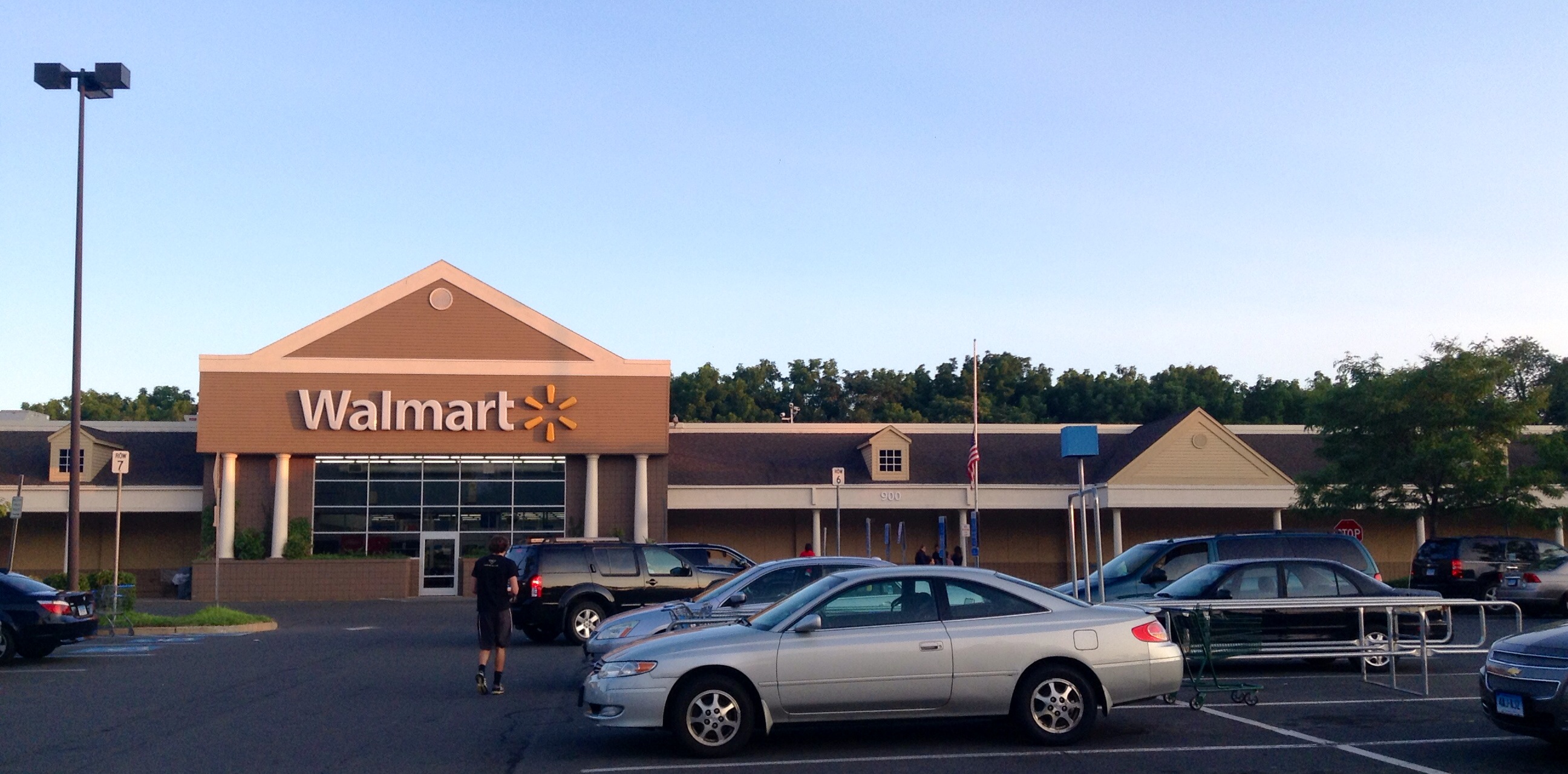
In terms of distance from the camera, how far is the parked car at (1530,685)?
8.88m

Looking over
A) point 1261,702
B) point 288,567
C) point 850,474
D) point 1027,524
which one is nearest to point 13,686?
point 1261,702

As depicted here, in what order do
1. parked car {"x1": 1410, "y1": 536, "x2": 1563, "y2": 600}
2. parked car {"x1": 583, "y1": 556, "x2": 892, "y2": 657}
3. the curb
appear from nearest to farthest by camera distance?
parked car {"x1": 583, "y1": 556, "x2": 892, "y2": 657} → the curb → parked car {"x1": 1410, "y1": 536, "x2": 1563, "y2": 600}

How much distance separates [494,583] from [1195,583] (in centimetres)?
836

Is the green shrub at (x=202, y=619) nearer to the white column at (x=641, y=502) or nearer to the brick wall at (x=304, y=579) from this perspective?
the brick wall at (x=304, y=579)

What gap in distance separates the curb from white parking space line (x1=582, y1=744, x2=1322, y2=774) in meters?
17.6

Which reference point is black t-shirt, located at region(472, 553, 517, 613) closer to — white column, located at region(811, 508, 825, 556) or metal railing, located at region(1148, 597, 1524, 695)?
metal railing, located at region(1148, 597, 1524, 695)

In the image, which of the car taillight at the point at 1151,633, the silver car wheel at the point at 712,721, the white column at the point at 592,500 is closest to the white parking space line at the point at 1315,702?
the car taillight at the point at 1151,633

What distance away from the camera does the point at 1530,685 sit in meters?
9.07

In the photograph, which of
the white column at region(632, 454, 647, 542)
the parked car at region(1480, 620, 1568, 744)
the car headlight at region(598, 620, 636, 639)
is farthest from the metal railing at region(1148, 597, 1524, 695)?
the white column at region(632, 454, 647, 542)

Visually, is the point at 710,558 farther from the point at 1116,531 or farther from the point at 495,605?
the point at 1116,531

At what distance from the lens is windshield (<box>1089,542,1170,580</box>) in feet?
60.6

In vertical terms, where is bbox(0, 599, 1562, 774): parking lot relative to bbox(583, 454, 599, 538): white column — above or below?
below

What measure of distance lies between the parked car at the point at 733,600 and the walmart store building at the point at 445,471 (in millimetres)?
22059

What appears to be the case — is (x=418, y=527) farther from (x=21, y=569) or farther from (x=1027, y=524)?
(x=1027, y=524)
